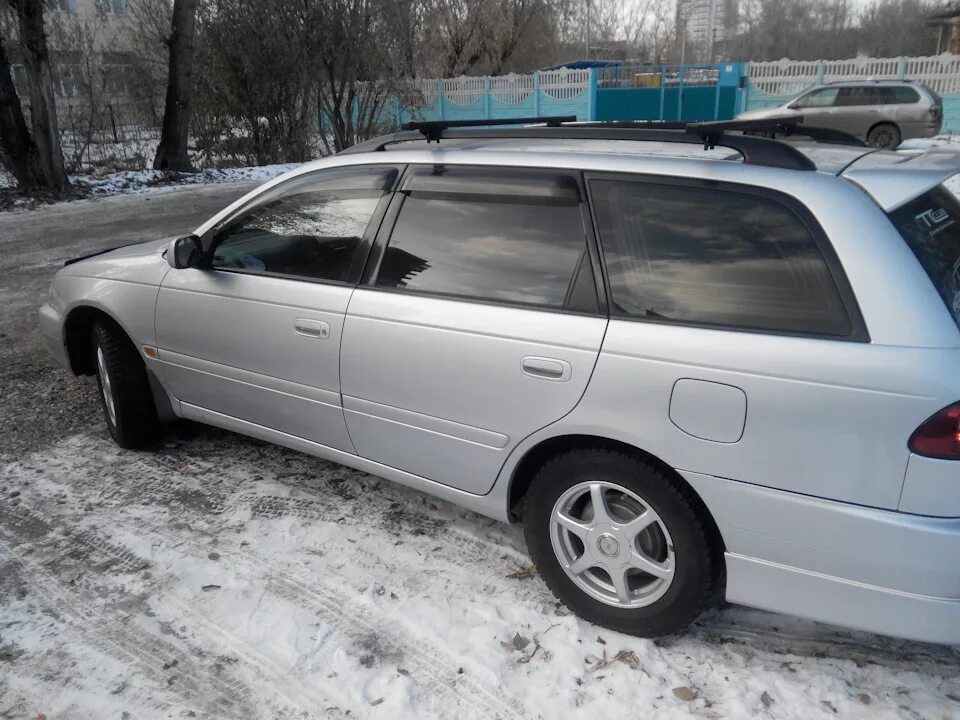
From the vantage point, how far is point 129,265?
4207 millimetres

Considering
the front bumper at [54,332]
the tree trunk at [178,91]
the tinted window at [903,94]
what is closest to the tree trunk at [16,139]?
the tree trunk at [178,91]

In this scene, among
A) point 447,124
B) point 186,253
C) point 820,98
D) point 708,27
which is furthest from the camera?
point 708,27

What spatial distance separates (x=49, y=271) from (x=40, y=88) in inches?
278

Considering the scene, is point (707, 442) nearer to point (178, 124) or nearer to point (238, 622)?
point (238, 622)

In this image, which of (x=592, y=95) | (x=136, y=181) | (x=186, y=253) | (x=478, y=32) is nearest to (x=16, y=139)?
(x=136, y=181)

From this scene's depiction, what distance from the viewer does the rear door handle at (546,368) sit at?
104 inches

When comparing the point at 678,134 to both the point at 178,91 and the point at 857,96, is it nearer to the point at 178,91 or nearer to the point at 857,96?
the point at 178,91

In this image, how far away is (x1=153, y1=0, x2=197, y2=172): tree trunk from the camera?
54.1 ft

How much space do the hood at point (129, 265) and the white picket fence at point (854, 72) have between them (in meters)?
21.9

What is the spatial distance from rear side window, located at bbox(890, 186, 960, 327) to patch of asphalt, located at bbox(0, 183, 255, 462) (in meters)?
4.45

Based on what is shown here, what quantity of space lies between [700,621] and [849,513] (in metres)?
0.90

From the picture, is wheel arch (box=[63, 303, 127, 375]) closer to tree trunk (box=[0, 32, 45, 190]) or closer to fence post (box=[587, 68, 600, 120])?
tree trunk (box=[0, 32, 45, 190])

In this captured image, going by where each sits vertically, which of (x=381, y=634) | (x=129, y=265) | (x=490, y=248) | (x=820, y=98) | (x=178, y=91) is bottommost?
(x=381, y=634)

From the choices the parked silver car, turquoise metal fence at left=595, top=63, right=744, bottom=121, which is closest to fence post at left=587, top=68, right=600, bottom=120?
turquoise metal fence at left=595, top=63, right=744, bottom=121
